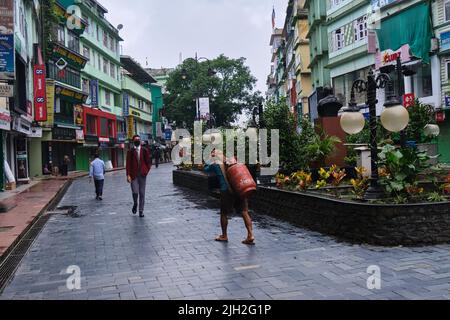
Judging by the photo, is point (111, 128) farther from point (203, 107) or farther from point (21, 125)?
point (21, 125)

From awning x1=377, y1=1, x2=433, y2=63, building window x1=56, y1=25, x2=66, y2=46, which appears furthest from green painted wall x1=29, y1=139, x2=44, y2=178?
awning x1=377, y1=1, x2=433, y2=63

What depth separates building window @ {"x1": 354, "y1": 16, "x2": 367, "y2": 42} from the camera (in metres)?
28.5

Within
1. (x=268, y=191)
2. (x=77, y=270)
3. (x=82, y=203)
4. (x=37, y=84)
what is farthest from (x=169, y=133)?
(x=77, y=270)

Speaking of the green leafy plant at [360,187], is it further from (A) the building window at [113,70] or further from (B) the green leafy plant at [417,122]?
(A) the building window at [113,70]

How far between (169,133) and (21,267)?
6083 centimetres

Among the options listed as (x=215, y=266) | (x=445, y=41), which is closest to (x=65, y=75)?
(x=445, y=41)

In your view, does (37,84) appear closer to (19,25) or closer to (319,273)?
(19,25)

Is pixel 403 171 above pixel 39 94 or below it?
below

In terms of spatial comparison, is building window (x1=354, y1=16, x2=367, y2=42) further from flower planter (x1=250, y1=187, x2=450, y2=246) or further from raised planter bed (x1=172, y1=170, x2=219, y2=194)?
flower planter (x1=250, y1=187, x2=450, y2=246)

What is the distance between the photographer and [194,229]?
8.95 metres

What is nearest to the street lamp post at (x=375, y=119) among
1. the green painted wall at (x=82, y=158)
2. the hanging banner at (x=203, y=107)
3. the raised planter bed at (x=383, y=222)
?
the raised planter bed at (x=383, y=222)

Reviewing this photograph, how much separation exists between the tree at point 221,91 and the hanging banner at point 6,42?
142 feet

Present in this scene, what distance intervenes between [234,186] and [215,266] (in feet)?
5.58

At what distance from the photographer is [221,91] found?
5991cm
